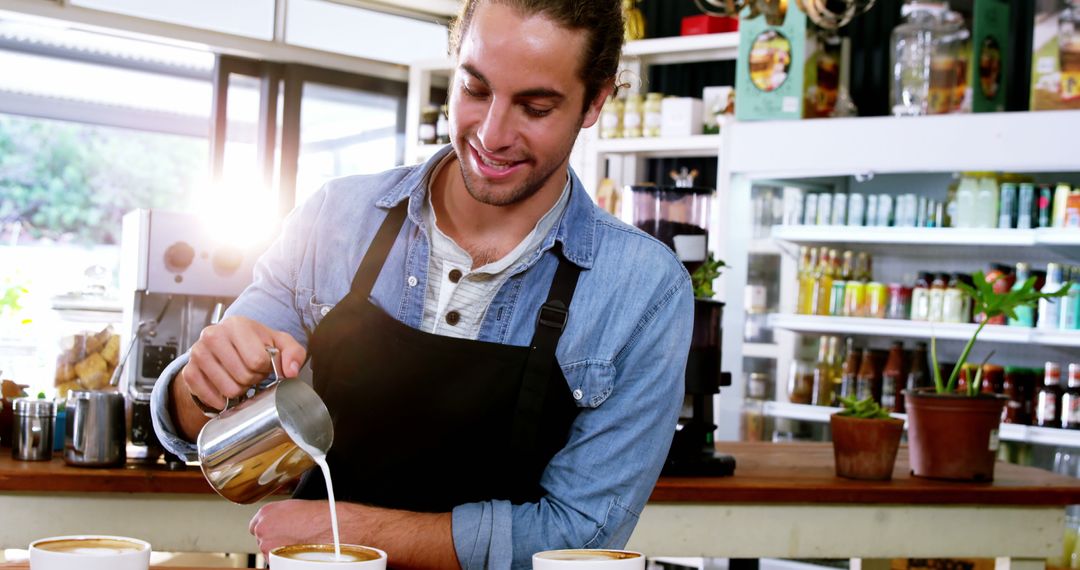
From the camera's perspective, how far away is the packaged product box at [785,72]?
4.87 meters

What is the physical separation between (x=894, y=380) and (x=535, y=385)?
343 centimetres

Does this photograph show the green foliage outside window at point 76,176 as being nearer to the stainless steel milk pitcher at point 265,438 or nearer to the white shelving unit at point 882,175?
the white shelving unit at point 882,175

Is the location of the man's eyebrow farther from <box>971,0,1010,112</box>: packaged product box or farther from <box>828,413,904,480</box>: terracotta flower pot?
<box>971,0,1010,112</box>: packaged product box

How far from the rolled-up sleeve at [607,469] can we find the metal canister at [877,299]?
3.24m

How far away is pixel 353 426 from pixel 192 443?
0.22 meters

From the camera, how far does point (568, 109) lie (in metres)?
1.57

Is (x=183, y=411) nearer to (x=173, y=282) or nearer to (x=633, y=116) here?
(x=173, y=282)

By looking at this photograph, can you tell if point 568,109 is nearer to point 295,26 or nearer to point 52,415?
point 52,415

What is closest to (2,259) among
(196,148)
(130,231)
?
(196,148)

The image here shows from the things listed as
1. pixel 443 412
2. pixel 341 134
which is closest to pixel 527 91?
pixel 443 412

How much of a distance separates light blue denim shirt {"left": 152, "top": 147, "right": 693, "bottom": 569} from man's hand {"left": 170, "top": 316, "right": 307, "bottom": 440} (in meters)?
0.20

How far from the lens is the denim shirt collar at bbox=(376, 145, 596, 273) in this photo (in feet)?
5.53

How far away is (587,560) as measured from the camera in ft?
3.91

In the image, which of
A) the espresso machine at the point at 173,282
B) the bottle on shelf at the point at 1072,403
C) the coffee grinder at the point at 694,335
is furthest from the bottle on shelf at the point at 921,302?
the espresso machine at the point at 173,282
